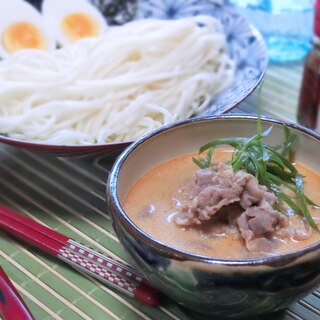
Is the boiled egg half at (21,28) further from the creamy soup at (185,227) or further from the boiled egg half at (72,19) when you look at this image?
the creamy soup at (185,227)

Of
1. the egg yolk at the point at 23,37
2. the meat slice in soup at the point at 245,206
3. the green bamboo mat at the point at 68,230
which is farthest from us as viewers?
the egg yolk at the point at 23,37

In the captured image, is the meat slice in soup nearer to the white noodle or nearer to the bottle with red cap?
the white noodle

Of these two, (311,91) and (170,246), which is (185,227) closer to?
(170,246)

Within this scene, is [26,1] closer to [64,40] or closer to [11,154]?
[64,40]

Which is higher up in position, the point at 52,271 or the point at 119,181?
the point at 119,181

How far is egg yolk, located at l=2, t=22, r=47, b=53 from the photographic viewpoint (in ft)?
6.00

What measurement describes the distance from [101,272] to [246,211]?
1.07 ft

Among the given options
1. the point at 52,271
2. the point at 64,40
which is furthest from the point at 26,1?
the point at 52,271

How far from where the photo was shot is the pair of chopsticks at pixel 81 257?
3.60 feet

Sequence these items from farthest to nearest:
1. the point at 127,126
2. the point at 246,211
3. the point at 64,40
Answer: the point at 64,40, the point at 127,126, the point at 246,211

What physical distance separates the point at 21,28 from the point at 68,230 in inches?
32.7

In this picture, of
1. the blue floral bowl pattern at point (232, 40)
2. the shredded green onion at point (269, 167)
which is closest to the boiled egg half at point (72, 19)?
the blue floral bowl pattern at point (232, 40)

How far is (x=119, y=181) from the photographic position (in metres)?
1.06

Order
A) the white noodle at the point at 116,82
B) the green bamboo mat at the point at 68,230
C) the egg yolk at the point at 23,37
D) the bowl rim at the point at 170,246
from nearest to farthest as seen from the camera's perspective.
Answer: the bowl rim at the point at 170,246 → the green bamboo mat at the point at 68,230 → the white noodle at the point at 116,82 → the egg yolk at the point at 23,37
